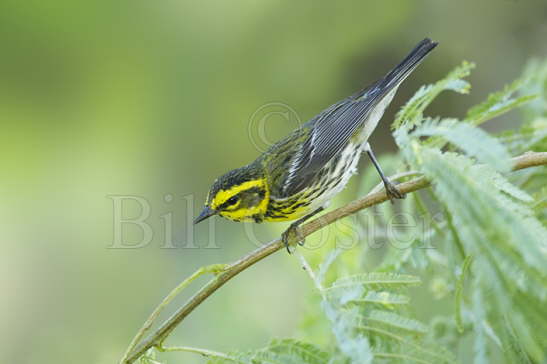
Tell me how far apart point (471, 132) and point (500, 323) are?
0.56 meters

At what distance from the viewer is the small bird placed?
143 inches

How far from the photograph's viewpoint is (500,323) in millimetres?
1811

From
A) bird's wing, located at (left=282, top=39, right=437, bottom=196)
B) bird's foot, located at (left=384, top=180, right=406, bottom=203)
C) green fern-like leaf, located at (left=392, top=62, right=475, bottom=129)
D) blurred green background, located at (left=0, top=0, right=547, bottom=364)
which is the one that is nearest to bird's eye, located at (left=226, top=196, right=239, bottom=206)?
bird's wing, located at (left=282, top=39, right=437, bottom=196)

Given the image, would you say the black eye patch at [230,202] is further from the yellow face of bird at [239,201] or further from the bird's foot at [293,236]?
the bird's foot at [293,236]

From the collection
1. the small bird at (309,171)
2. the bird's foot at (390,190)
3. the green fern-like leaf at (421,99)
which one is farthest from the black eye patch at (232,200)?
the green fern-like leaf at (421,99)

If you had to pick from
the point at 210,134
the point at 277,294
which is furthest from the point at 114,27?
the point at 277,294

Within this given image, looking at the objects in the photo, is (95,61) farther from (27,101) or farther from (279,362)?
(279,362)

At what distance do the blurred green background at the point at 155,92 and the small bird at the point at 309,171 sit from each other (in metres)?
2.10

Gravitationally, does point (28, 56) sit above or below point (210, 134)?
above

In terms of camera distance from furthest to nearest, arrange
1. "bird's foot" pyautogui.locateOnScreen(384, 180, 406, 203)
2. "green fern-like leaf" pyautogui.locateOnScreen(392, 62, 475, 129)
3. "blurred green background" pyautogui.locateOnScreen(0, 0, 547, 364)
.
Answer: "blurred green background" pyautogui.locateOnScreen(0, 0, 547, 364)
"bird's foot" pyautogui.locateOnScreen(384, 180, 406, 203)
"green fern-like leaf" pyautogui.locateOnScreen(392, 62, 475, 129)

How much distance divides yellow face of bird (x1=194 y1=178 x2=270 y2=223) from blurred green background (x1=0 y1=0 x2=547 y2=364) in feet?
6.92

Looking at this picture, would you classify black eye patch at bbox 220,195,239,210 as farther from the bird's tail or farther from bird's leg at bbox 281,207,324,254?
the bird's tail

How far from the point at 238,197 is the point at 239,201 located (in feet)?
0.10

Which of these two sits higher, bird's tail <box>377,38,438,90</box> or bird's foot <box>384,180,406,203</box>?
bird's tail <box>377,38,438,90</box>
